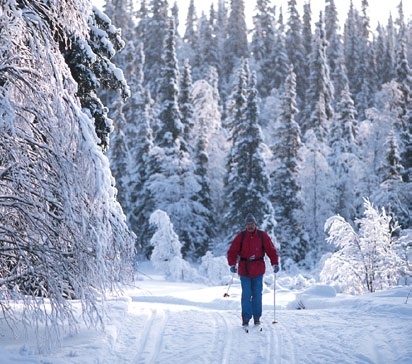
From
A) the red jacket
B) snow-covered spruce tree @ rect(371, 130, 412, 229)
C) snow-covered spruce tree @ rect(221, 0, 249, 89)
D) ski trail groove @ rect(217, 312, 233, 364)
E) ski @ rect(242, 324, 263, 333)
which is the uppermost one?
snow-covered spruce tree @ rect(221, 0, 249, 89)

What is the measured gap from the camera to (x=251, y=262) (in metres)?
8.10

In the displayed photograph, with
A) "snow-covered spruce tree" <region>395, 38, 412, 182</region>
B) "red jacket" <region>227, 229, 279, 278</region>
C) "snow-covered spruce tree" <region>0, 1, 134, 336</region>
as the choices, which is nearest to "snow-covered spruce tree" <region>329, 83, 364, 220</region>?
"snow-covered spruce tree" <region>395, 38, 412, 182</region>

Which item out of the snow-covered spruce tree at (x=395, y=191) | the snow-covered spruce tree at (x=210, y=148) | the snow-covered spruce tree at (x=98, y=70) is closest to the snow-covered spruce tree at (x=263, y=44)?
the snow-covered spruce tree at (x=210, y=148)

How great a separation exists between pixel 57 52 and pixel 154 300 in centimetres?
985

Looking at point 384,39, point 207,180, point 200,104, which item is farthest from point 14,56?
point 384,39

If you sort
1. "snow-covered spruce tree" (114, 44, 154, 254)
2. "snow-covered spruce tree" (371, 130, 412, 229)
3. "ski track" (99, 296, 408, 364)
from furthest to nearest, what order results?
"snow-covered spruce tree" (114, 44, 154, 254) → "snow-covered spruce tree" (371, 130, 412, 229) → "ski track" (99, 296, 408, 364)

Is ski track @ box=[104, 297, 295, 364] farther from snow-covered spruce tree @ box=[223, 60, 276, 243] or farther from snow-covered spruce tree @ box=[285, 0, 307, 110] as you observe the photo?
snow-covered spruce tree @ box=[285, 0, 307, 110]

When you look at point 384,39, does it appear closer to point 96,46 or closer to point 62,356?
point 96,46

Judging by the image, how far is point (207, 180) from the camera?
111 feet

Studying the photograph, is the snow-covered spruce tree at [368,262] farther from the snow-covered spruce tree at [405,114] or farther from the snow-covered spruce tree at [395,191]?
the snow-covered spruce tree at [405,114]

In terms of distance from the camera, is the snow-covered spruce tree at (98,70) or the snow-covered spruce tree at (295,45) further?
the snow-covered spruce tree at (295,45)

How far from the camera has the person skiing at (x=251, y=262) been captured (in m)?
8.07

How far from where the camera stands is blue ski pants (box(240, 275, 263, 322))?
805cm

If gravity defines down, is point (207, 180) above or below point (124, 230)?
above
